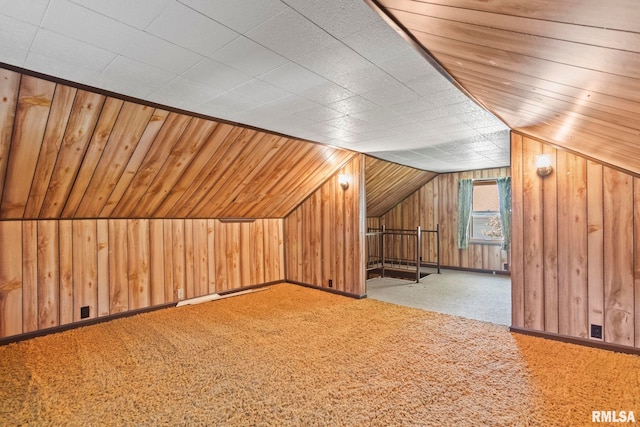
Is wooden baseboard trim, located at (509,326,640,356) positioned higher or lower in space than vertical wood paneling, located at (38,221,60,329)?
lower

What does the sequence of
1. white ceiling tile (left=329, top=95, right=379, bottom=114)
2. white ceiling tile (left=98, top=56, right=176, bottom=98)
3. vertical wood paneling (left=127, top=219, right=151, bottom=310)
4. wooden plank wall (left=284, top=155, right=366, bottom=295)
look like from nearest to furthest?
1. white ceiling tile (left=98, top=56, right=176, bottom=98)
2. white ceiling tile (left=329, top=95, right=379, bottom=114)
3. vertical wood paneling (left=127, top=219, right=151, bottom=310)
4. wooden plank wall (left=284, top=155, right=366, bottom=295)

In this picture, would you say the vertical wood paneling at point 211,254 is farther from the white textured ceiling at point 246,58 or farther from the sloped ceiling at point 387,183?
the sloped ceiling at point 387,183

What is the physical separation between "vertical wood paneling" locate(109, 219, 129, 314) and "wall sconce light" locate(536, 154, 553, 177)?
15.1ft

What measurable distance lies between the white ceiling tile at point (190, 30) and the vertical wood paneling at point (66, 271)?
2868mm

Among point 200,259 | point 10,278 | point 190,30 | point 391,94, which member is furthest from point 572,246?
point 10,278

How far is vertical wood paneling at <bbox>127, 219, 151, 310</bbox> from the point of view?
12.7ft

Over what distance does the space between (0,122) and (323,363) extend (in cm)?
291

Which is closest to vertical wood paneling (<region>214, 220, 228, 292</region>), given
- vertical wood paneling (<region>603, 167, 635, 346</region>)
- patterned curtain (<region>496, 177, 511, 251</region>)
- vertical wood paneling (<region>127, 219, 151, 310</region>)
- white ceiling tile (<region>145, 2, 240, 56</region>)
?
vertical wood paneling (<region>127, 219, 151, 310</region>)

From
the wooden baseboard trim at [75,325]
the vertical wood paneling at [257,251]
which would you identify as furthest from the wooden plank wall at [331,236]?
the wooden baseboard trim at [75,325]

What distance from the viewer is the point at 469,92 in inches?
88.6

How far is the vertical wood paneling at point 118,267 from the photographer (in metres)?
3.72

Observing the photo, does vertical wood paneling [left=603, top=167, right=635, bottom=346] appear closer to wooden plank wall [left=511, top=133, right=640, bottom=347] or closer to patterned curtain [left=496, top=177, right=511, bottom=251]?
wooden plank wall [left=511, top=133, right=640, bottom=347]

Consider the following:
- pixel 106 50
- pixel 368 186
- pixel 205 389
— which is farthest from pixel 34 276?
pixel 368 186

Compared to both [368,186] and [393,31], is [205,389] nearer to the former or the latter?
[393,31]
